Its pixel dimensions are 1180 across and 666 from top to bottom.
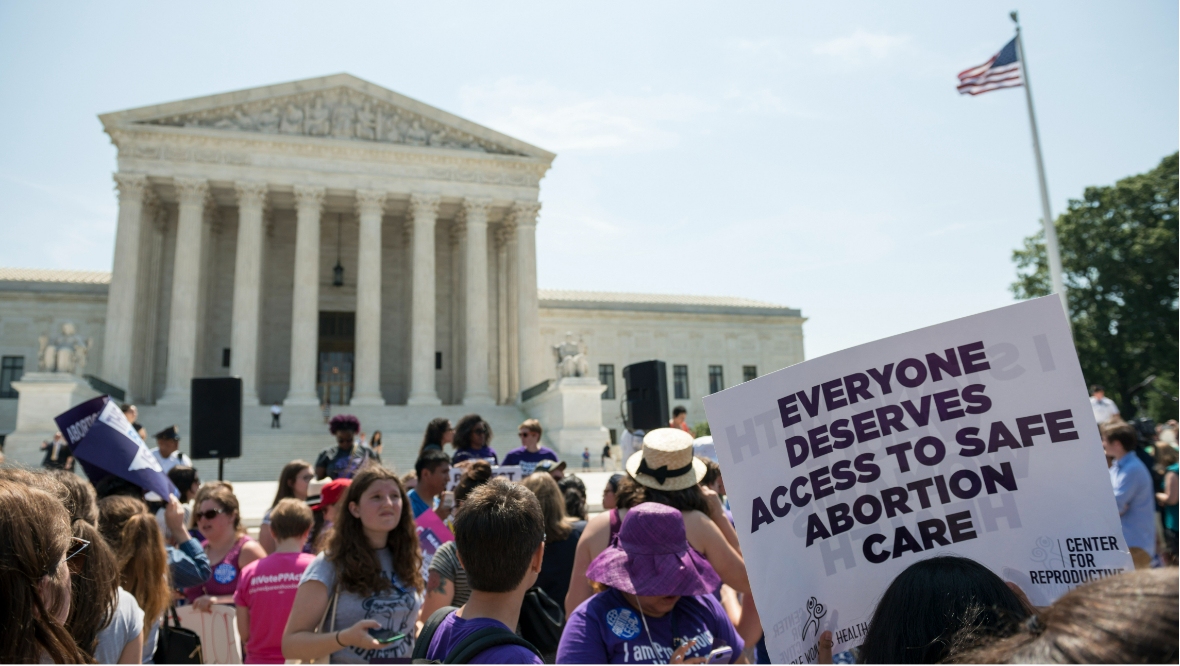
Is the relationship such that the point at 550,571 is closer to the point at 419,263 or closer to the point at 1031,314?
the point at 1031,314

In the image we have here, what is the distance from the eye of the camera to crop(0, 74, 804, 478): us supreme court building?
1318 inches

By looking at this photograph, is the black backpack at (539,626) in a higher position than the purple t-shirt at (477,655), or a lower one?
lower

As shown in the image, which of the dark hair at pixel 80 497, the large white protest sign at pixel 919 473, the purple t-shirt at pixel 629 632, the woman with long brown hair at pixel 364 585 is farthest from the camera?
the woman with long brown hair at pixel 364 585

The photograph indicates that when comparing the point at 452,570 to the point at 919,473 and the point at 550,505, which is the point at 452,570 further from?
the point at 919,473

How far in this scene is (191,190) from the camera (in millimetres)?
34094

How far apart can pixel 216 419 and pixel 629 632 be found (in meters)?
12.1

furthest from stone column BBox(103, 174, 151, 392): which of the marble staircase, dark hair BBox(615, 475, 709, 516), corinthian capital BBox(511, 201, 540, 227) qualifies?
dark hair BBox(615, 475, 709, 516)

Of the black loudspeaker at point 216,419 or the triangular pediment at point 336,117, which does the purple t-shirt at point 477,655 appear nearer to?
the black loudspeaker at point 216,419

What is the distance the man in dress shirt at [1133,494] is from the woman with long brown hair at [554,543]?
5.40m

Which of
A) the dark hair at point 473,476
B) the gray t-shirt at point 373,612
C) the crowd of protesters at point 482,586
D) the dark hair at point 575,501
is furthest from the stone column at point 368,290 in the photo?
the gray t-shirt at point 373,612

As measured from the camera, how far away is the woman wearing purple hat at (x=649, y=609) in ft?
10.2

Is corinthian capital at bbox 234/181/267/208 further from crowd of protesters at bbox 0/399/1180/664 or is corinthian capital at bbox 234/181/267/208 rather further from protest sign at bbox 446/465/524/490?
crowd of protesters at bbox 0/399/1180/664

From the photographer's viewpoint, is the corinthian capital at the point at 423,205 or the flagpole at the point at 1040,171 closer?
the flagpole at the point at 1040,171

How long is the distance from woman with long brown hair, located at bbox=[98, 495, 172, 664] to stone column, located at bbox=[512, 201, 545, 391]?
109ft
